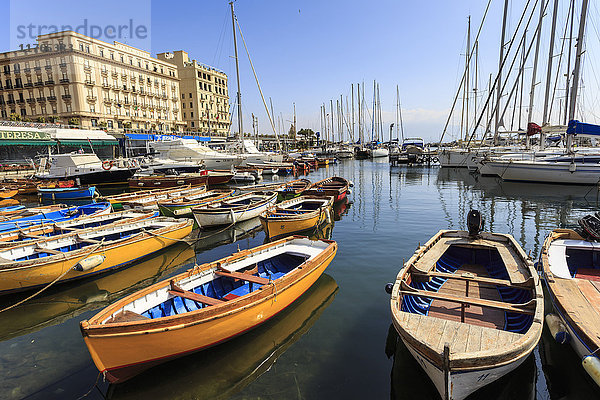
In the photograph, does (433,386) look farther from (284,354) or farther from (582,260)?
(582,260)

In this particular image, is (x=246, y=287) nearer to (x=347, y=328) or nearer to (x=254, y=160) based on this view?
(x=347, y=328)

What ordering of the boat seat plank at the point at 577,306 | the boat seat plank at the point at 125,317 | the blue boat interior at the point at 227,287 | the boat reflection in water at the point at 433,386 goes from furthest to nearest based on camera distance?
1. the blue boat interior at the point at 227,287
2. the boat seat plank at the point at 125,317
3. the boat reflection in water at the point at 433,386
4. the boat seat plank at the point at 577,306

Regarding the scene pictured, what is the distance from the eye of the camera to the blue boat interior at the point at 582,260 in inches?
349

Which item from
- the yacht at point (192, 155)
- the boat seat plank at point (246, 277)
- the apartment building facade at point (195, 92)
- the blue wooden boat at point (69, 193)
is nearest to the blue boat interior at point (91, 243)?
the boat seat plank at point (246, 277)

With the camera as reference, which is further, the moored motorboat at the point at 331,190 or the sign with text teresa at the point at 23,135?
the sign with text teresa at the point at 23,135

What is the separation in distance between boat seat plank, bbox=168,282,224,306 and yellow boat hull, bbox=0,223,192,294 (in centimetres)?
480

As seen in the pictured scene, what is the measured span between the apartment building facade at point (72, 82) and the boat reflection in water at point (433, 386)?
69557mm

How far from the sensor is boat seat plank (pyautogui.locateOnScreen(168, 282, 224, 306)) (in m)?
6.91

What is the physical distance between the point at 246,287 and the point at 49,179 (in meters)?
33.7

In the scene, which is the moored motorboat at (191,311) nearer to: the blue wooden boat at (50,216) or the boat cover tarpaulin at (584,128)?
the blue wooden boat at (50,216)

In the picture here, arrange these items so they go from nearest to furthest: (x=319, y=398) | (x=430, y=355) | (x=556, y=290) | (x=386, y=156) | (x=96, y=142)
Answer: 1. (x=430, y=355)
2. (x=319, y=398)
3. (x=556, y=290)
4. (x=96, y=142)
5. (x=386, y=156)

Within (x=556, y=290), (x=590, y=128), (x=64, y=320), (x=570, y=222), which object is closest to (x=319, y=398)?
(x=556, y=290)

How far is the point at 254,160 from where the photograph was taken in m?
51.9

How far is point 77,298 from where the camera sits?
992cm
